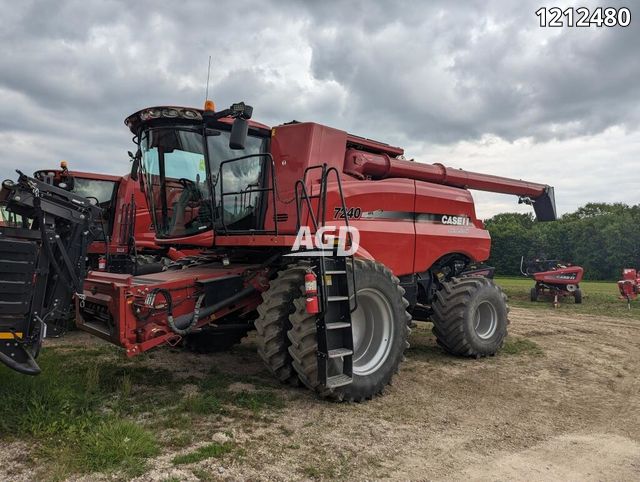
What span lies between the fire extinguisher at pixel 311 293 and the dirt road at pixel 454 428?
97 cm

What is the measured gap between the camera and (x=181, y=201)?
5.89 m

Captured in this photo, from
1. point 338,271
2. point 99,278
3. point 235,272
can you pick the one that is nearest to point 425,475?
point 338,271

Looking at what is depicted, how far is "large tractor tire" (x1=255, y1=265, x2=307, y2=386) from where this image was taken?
4844 millimetres

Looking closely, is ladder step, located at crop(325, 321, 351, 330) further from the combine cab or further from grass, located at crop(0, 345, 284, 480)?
the combine cab

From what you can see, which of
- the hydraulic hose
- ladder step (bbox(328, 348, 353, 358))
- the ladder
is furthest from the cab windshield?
ladder step (bbox(328, 348, 353, 358))

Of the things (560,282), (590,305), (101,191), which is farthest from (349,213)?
(590,305)

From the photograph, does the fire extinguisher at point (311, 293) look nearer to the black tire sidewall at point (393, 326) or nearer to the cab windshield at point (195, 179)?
the black tire sidewall at point (393, 326)

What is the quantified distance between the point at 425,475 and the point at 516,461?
814mm

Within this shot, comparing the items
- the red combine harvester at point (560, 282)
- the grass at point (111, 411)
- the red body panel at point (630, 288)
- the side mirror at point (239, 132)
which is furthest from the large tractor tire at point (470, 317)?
the red body panel at point (630, 288)

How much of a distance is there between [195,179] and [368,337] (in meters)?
2.74

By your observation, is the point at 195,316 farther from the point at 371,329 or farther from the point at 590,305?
the point at 590,305

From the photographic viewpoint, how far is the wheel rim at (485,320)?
7.53 m

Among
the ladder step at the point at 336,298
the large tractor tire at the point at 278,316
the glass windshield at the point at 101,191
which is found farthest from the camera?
the glass windshield at the point at 101,191

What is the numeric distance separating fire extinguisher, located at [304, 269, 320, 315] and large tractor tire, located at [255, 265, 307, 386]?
17 centimetres
